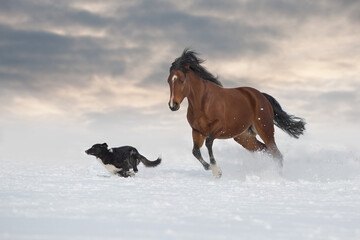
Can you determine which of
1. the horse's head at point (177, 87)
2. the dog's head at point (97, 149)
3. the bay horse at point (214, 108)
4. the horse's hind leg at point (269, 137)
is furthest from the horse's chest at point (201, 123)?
the dog's head at point (97, 149)

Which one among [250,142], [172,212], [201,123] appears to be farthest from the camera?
[250,142]

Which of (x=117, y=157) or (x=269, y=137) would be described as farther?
(x=269, y=137)

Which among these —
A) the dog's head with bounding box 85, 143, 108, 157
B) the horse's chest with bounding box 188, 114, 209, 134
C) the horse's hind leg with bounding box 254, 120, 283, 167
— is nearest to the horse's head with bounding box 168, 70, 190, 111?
the horse's chest with bounding box 188, 114, 209, 134

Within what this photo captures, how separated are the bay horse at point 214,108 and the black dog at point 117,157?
1315 mm

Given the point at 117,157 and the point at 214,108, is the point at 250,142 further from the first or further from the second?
the point at 117,157

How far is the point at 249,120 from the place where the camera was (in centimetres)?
979

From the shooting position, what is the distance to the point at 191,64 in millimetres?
9008

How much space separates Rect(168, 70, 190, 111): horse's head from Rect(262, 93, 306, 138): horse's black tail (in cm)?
287

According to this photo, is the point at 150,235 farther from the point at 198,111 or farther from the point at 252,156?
the point at 252,156

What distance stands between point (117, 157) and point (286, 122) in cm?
429

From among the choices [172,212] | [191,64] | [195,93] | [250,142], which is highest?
[191,64]

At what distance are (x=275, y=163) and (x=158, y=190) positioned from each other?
4.29m

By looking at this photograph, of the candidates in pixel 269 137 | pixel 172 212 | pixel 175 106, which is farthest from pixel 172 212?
pixel 269 137

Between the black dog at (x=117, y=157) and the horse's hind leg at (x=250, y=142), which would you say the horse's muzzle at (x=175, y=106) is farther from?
the horse's hind leg at (x=250, y=142)
